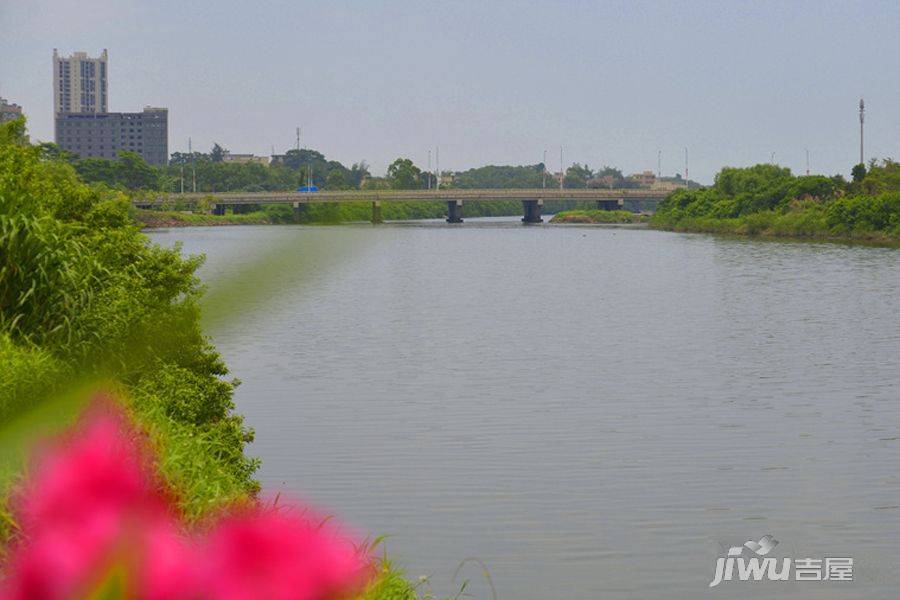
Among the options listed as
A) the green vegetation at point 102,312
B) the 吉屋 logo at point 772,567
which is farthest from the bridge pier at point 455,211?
the green vegetation at point 102,312

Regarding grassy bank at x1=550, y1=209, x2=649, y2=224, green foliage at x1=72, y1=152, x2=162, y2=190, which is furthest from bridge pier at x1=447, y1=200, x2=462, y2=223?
green foliage at x1=72, y1=152, x2=162, y2=190

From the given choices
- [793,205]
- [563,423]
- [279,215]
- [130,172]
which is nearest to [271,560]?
[279,215]

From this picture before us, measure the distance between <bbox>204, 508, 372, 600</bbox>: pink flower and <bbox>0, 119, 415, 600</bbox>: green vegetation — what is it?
384 cm

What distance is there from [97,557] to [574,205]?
5849 inches

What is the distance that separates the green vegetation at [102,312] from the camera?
7.73 metres

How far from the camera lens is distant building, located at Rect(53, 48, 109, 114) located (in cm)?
98

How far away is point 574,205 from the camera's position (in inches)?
5822

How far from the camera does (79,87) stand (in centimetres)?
103

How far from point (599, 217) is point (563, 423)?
121m

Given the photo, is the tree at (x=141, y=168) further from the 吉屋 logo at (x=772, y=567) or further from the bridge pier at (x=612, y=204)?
the bridge pier at (x=612, y=204)

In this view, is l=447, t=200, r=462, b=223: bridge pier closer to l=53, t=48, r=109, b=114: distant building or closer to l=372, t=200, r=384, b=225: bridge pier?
l=372, t=200, r=384, b=225: bridge pier

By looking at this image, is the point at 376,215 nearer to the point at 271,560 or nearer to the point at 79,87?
the point at 79,87

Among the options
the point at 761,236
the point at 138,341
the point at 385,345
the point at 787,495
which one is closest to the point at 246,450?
the point at 787,495

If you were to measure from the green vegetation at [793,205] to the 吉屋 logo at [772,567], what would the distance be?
68.1 metres
